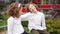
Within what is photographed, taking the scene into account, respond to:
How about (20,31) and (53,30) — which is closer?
(20,31)

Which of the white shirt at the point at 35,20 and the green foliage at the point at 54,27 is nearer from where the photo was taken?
the white shirt at the point at 35,20

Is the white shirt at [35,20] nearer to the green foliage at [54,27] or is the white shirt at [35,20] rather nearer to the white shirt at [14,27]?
the white shirt at [14,27]

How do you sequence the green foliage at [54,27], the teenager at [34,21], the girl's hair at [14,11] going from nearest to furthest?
the girl's hair at [14,11]
the teenager at [34,21]
the green foliage at [54,27]

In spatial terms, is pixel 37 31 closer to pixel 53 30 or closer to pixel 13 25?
pixel 13 25

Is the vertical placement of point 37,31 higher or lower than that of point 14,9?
lower

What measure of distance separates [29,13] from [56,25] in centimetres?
422

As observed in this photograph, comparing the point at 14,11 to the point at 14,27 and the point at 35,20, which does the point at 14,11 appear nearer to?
the point at 14,27

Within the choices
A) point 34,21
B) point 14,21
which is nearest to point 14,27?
point 14,21

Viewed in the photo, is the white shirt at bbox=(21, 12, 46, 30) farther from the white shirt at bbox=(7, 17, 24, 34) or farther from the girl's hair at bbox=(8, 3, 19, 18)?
the white shirt at bbox=(7, 17, 24, 34)

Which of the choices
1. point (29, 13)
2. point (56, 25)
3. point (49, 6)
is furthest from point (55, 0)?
point (29, 13)

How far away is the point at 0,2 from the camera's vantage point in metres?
18.4

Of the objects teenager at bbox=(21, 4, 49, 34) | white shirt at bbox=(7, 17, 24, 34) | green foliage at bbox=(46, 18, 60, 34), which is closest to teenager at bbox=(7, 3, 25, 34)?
white shirt at bbox=(7, 17, 24, 34)

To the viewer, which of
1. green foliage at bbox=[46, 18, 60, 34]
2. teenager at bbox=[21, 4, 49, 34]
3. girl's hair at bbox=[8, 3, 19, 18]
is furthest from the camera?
green foliage at bbox=[46, 18, 60, 34]

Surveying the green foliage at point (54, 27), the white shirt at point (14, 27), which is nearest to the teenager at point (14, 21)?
the white shirt at point (14, 27)
